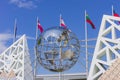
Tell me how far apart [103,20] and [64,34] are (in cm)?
467

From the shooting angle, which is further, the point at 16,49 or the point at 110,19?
the point at 16,49

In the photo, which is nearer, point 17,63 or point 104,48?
point 104,48

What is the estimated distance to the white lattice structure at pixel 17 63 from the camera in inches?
2103

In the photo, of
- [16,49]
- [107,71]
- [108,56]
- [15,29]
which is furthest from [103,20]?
[15,29]

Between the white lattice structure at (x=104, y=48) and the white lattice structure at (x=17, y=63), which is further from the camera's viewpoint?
the white lattice structure at (x=17, y=63)

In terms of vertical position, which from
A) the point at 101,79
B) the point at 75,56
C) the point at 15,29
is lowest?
the point at 101,79

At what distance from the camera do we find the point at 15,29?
2640 inches

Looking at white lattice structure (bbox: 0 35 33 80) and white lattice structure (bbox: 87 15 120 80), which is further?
white lattice structure (bbox: 0 35 33 80)

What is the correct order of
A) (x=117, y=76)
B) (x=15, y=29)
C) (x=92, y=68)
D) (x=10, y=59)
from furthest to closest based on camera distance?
1. (x=15, y=29)
2. (x=10, y=59)
3. (x=92, y=68)
4. (x=117, y=76)

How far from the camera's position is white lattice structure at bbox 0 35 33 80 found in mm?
53406

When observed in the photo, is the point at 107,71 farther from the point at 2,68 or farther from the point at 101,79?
the point at 2,68

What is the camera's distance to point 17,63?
55.0 m

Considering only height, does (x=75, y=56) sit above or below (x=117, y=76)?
above

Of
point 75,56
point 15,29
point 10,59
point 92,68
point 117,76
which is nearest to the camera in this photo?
point 117,76
